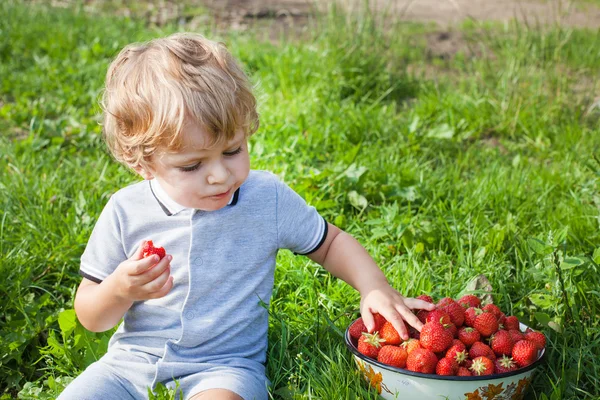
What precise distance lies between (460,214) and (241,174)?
1.29 metres

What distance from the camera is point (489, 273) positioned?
2504mm

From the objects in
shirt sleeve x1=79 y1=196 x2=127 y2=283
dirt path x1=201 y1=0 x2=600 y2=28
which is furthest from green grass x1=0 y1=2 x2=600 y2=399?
dirt path x1=201 y1=0 x2=600 y2=28

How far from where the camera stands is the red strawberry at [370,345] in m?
1.92

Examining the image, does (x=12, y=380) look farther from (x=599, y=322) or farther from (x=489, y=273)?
(x=599, y=322)

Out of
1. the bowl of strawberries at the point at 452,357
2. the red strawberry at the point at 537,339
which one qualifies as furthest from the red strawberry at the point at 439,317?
the red strawberry at the point at 537,339

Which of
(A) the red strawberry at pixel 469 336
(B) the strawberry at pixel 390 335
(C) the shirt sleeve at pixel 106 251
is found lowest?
(B) the strawberry at pixel 390 335

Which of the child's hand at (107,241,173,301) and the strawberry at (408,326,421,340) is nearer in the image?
the child's hand at (107,241,173,301)

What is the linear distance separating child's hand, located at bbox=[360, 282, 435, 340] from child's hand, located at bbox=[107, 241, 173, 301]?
0.55m

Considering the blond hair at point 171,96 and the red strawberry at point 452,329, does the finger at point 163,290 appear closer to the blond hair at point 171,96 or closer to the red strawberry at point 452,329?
the blond hair at point 171,96

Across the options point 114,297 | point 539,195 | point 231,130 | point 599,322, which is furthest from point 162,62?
point 539,195

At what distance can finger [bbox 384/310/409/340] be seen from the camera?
1911 millimetres

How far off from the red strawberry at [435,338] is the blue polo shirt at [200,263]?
0.51 metres

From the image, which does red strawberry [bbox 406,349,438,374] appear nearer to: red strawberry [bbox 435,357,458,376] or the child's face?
red strawberry [bbox 435,357,458,376]

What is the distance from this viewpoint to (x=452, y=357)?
1.83 meters
